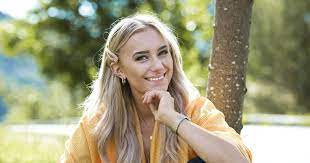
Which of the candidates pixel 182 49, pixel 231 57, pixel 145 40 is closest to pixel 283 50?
pixel 182 49

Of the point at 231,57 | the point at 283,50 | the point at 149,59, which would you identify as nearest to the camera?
the point at 149,59

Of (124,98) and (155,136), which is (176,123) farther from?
(124,98)

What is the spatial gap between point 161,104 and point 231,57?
87cm

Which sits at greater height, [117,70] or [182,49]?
[117,70]

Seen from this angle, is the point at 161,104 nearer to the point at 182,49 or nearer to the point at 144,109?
the point at 144,109

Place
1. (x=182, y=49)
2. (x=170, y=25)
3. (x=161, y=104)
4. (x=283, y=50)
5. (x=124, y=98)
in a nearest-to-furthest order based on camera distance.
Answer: (x=161, y=104), (x=124, y=98), (x=170, y=25), (x=182, y=49), (x=283, y=50)

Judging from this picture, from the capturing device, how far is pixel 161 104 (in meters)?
3.17

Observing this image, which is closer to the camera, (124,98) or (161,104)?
(161,104)

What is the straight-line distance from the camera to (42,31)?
67.9 feet

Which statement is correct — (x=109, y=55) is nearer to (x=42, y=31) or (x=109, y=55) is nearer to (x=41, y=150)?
(x=41, y=150)

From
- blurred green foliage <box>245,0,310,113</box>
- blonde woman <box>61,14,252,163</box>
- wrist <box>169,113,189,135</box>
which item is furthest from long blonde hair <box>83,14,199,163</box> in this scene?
blurred green foliage <box>245,0,310,113</box>

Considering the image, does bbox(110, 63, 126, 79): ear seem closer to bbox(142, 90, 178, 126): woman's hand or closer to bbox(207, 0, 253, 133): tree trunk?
bbox(142, 90, 178, 126): woman's hand

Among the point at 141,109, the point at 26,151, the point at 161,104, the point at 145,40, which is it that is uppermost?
the point at 145,40

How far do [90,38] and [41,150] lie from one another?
1141 cm
